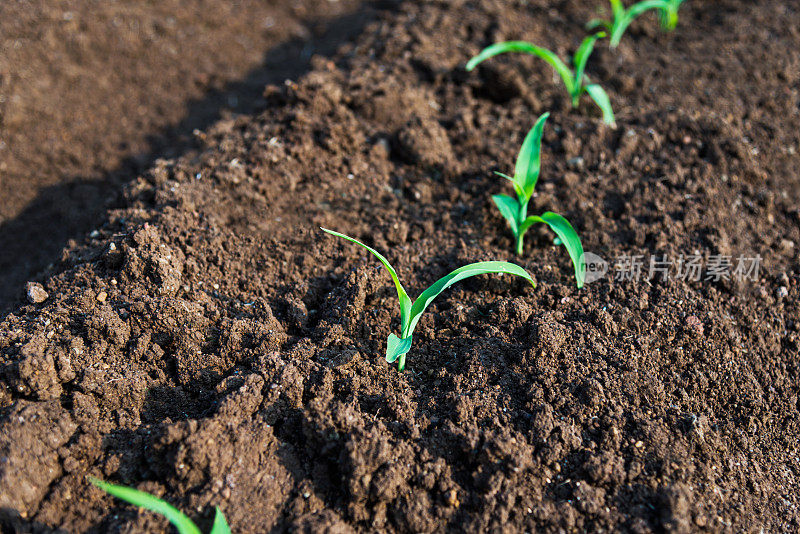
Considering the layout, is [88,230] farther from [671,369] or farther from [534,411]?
[671,369]

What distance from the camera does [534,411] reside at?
184 centimetres

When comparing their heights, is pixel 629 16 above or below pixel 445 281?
above

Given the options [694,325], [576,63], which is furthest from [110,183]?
[694,325]

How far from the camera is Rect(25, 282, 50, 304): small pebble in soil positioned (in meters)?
2.16

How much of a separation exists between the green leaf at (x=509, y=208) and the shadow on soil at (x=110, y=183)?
1.64 metres

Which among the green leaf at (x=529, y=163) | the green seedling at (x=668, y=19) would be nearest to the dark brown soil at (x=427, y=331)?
the green leaf at (x=529, y=163)

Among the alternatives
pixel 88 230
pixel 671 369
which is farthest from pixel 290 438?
pixel 88 230

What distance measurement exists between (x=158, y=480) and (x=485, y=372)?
103 centimetres

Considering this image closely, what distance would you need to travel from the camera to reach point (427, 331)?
2107mm

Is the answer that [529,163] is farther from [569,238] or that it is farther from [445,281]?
[445,281]

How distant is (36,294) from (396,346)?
1.34 meters

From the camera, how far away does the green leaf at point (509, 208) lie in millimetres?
2369

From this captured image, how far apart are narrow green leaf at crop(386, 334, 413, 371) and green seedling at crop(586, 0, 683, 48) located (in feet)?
7.48

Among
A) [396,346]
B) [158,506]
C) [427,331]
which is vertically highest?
[158,506]
